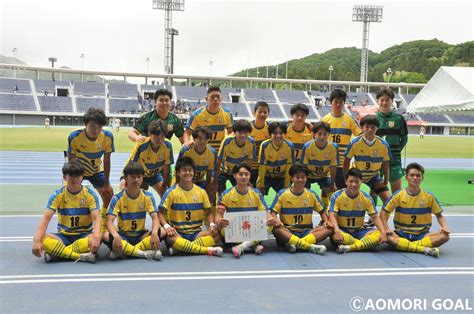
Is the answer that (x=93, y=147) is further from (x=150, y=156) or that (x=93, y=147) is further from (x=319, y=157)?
(x=319, y=157)

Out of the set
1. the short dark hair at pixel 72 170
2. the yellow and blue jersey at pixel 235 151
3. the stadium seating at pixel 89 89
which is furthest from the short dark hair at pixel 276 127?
the stadium seating at pixel 89 89

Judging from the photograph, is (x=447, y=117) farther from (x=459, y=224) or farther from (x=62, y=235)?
(x=62, y=235)

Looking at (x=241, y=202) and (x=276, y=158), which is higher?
(x=276, y=158)

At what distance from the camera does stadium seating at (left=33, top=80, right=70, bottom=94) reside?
47.9m

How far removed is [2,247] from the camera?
180 inches

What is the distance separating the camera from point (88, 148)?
5145mm

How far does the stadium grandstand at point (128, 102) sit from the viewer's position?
143ft

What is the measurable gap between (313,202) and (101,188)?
2608 millimetres

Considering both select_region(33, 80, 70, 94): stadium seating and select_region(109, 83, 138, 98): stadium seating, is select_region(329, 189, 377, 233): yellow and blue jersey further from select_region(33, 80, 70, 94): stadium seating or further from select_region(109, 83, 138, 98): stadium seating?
select_region(33, 80, 70, 94): stadium seating

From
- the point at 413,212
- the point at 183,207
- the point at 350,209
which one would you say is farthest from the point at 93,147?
the point at 413,212

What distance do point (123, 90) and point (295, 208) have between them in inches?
1934

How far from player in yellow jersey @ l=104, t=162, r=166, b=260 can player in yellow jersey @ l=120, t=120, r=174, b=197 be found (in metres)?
0.70

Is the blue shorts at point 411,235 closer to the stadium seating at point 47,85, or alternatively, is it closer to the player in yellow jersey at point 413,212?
the player in yellow jersey at point 413,212

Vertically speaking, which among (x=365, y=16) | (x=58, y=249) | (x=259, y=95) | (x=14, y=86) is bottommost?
(x=58, y=249)
